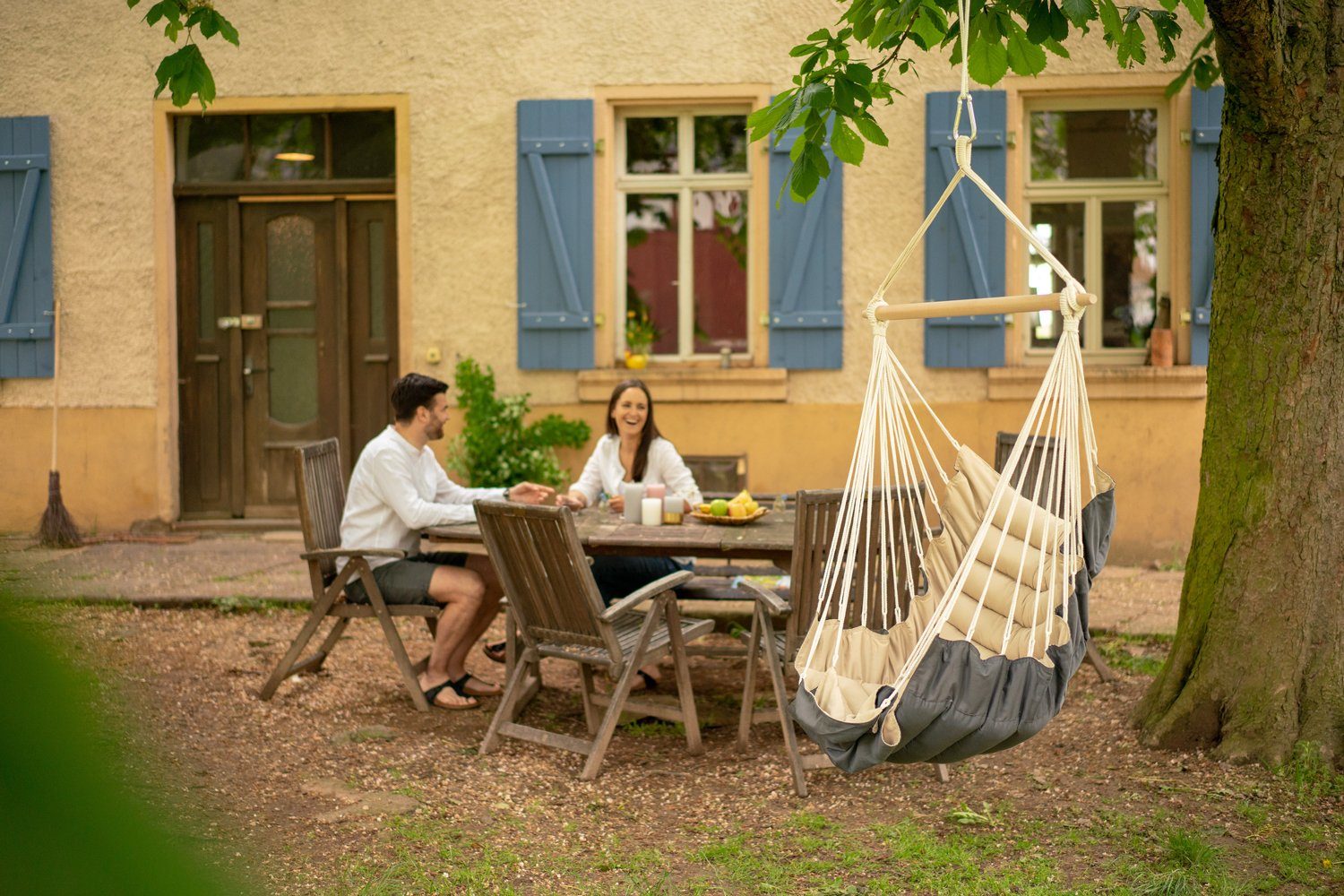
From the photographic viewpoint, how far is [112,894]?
349 millimetres

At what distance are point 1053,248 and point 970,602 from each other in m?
5.01

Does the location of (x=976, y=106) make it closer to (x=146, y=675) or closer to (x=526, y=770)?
(x=526, y=770)

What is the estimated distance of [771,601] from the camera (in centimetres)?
410

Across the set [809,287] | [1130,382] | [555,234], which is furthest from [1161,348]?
[555,234]

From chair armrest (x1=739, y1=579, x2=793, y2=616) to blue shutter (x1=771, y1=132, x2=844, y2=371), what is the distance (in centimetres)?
349

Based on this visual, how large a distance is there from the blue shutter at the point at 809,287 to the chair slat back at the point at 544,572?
3.70 m

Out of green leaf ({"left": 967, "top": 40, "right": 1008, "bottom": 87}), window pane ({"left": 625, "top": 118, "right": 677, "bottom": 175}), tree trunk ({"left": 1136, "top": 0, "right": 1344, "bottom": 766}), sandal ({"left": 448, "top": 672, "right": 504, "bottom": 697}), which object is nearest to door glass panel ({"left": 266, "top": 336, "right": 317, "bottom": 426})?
window pane ({"left": 625, "top": 118, "right": 677, "bottom": 175})

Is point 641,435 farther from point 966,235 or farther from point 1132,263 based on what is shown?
point 1132,263

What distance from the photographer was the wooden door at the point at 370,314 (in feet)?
26.7

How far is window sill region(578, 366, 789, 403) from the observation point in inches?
299

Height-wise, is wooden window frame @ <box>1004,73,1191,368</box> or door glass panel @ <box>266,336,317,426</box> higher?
wooden window frame @ <box>1004,73,1191,368</box>

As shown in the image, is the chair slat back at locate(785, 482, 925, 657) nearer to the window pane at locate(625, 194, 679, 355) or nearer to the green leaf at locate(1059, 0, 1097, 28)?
the green leaf at locate(1059, 0, 1097, 28)

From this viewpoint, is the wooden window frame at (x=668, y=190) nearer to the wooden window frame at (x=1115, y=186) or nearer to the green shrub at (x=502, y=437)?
the green shrub at (x=502, y=437)

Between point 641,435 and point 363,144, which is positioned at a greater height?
point 363,144
